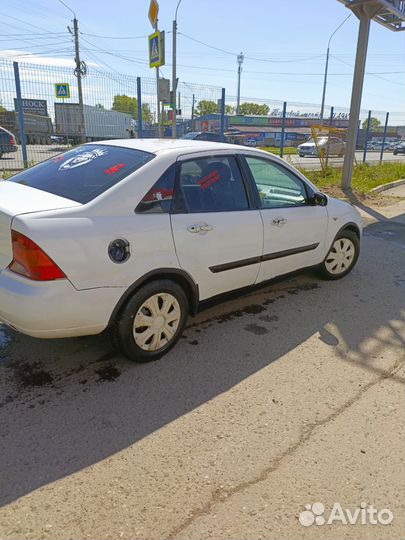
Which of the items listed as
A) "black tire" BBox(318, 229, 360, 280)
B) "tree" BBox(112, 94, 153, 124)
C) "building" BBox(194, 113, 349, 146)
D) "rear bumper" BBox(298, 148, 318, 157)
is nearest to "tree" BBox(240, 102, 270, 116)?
"building" BBox(194, 113, 349, 146)

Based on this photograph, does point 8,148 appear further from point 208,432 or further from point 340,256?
point 208,432

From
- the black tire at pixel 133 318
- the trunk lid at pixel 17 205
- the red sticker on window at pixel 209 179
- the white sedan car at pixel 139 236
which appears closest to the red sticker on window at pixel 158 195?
the white sedan car at pixel 139 236

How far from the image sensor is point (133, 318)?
9.86 feet

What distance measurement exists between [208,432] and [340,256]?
316 centimetres

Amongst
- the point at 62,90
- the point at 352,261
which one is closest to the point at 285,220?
the point at 352,261

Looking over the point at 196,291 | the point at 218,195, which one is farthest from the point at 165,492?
the point at 218,195

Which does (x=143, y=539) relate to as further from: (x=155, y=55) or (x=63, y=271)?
(x=155, y=55)

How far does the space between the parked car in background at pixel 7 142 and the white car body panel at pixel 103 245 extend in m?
8.54

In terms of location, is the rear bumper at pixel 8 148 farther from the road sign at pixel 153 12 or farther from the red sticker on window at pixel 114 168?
the red sticker on window at pixel 114 168

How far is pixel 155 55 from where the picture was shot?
1080 centimetres

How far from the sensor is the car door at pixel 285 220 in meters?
3.91

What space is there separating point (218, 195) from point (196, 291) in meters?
0.83

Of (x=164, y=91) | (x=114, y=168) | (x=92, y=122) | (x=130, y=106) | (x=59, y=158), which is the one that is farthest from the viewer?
(x=92, y=122)

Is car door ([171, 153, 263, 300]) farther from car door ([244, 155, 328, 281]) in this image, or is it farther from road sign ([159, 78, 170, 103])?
road sign ([159, 78, 170, 103])
